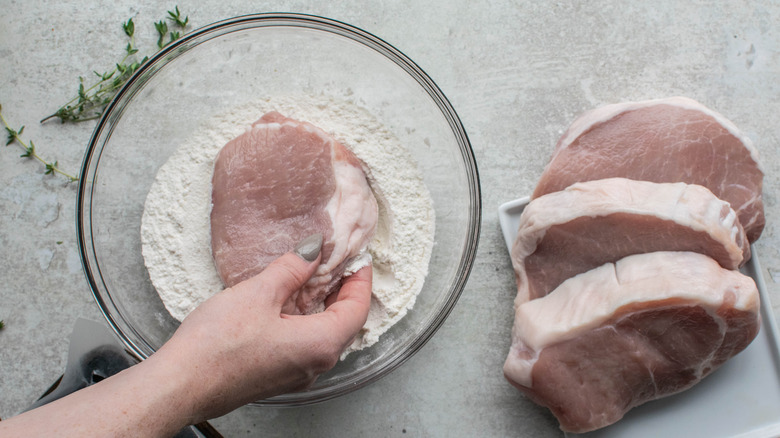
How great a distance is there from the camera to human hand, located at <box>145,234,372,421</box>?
0.95 m

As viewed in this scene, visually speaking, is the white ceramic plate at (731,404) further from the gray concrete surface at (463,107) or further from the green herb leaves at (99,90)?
the green herb leaves at (99,90)

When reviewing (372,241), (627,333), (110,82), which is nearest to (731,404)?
(627,333)

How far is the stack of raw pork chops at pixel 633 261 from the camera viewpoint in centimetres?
126

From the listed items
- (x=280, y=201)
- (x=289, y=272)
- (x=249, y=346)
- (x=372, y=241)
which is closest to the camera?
(x=249, y=346)

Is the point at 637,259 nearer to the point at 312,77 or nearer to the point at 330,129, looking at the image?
the point at 330,129

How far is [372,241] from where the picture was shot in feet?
4.52

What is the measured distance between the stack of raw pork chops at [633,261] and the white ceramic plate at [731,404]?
100 mm

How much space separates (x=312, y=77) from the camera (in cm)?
150

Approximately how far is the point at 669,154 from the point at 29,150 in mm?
1696

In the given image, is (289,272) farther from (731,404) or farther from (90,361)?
(731,404)

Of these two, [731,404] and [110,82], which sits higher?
[110,82]

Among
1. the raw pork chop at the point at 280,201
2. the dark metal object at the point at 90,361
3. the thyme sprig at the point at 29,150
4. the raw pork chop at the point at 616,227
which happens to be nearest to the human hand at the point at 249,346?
the raw pork chop at the point at 280,201

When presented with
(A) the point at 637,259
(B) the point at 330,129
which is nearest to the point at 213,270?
(B) the point at 330,129

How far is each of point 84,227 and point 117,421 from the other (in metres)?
0.66
